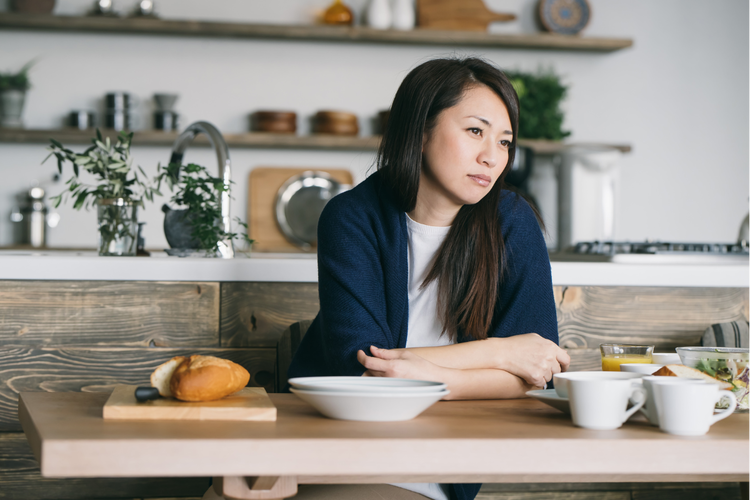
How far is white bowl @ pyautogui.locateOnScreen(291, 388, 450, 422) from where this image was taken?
2.54 feet

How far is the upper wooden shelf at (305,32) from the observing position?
3486mm

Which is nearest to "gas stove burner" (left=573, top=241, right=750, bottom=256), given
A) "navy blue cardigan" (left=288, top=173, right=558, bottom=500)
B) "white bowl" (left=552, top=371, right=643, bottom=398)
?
"navy blue cardigan" (left=288, top=173, right=558, bottom=500)

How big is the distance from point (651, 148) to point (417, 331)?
3.14 m

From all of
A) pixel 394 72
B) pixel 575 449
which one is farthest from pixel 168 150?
pixel 575 449

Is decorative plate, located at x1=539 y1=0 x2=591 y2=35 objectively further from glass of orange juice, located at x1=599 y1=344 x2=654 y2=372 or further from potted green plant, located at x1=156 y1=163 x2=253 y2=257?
glass of orange juice, located at x1=599 y1=344 x2=654 y2=372

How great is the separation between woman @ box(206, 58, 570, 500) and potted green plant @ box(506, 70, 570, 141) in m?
2.40

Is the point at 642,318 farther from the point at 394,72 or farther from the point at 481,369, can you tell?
the point at 394,72

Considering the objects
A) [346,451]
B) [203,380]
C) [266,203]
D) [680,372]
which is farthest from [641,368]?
[266,203]

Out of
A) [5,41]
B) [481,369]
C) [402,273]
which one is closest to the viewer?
[481,369]

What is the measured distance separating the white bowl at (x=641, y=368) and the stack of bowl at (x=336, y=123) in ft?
9.22

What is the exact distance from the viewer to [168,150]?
12.2ft

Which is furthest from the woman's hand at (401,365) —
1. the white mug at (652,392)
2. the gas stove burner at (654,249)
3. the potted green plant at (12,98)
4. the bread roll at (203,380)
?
the potted green plant at (12,98)

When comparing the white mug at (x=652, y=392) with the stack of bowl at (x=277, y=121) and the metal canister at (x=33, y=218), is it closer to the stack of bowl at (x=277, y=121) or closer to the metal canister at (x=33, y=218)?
the stack of bowl at (x=277, y=121)

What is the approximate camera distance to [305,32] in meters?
3.60
